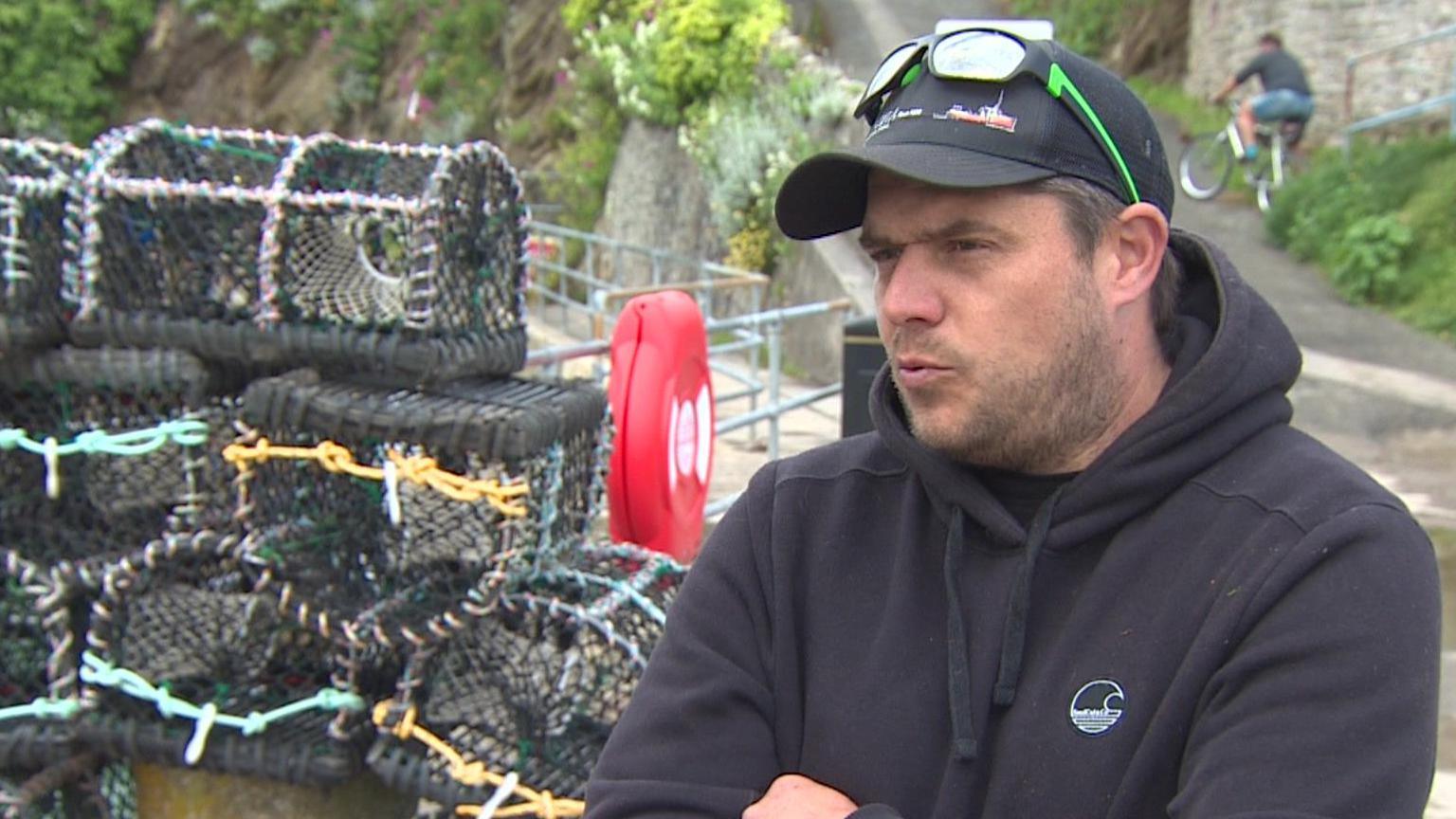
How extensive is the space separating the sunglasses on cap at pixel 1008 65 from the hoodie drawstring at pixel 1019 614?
1.22 ft

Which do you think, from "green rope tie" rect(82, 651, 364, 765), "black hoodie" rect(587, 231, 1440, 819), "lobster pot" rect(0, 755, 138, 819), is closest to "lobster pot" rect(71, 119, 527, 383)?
"green rope tie" rect(82, 651, 364, 765)

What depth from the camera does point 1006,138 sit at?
58.9 inches

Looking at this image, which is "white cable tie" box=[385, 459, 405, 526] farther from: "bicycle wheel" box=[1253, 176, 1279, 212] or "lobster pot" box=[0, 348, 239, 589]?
"bicycle wheel" box=[1253, 176, 1279, 212]

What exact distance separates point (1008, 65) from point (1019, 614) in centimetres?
60

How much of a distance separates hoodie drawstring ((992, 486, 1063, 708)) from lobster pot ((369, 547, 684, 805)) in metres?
1.35

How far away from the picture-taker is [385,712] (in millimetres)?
2861

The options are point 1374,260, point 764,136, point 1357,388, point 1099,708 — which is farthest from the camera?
point 764,136

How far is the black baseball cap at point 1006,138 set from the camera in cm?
149

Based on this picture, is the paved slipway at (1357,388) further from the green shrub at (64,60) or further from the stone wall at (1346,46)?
the green shrub at (64,60)

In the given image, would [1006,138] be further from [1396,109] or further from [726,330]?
[1396,109]

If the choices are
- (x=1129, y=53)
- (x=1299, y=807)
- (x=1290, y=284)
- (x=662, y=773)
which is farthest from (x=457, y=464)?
(x=1129, y=53)

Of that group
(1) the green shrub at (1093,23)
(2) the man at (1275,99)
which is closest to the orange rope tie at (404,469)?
(2) the man at (1275,99)

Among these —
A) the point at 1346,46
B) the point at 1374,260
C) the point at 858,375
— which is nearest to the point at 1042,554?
the point at 858,375

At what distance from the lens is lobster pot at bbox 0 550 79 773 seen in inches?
120
